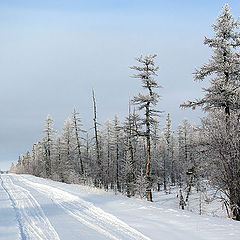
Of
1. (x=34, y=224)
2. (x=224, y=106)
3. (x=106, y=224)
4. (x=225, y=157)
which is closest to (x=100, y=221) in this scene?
(x=106, y=224)

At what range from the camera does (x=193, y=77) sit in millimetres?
14734

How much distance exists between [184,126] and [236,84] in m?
41.0

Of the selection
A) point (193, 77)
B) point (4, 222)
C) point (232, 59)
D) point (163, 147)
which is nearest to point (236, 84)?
point (232, 59)

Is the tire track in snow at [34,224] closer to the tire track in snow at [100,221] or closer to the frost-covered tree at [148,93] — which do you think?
the tire track in snow at [100,221]

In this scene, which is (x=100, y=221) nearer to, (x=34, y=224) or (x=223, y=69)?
(x=34, y=224)

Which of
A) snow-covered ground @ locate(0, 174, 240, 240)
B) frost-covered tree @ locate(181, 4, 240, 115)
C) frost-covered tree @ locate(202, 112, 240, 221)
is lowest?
snow-covered ground @ locate(0, 174, 240, 240)

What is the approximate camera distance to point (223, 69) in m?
13.4

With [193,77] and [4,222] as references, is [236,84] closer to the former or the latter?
[193,77]

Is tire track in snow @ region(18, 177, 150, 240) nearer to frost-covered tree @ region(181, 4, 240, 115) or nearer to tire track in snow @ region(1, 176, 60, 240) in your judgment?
tire track in snow @ region(1, 176, 60, 240)

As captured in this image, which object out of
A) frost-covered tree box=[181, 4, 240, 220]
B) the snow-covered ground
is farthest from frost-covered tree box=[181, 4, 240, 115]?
the snow-covered ground

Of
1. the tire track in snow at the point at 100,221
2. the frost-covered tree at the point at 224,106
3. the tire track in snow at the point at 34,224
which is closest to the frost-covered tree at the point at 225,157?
the frost-covered tree at the point at 224,106

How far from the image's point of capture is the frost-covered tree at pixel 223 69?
12.8 metres

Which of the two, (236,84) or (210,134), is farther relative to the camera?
(236,84)

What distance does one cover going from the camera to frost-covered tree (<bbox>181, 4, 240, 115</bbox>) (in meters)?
12.8
